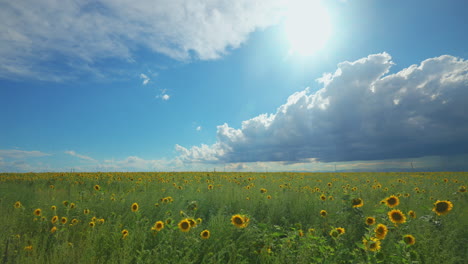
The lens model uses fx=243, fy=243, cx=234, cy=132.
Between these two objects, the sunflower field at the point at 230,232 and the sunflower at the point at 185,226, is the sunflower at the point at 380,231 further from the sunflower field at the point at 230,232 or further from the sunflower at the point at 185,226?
the sunflower at the point at 185,226

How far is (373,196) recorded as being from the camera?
8.12 m

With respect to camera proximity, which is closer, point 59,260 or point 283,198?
point 59,260

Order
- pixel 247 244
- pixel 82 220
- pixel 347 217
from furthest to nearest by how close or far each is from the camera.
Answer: pixel 347 217, pixel 82 220, pixel 247 244

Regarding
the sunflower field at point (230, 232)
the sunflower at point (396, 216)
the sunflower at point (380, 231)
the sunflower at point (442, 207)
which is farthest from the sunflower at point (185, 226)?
the sunflower at point (442, 207)

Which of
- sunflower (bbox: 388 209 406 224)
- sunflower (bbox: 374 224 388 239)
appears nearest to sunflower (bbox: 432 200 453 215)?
sunflower (bbox: 388 209 406 224)

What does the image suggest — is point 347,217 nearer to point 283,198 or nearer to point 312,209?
point 312,209

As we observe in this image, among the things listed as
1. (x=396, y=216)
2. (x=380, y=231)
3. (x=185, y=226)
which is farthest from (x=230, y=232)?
(x=396, y=216)

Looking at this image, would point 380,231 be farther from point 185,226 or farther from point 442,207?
point 185,226

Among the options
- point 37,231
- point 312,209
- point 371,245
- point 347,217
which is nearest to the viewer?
point 371,245

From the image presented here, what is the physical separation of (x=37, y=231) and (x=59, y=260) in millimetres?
1844

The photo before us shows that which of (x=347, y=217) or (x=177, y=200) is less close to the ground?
(x=177, y=200)

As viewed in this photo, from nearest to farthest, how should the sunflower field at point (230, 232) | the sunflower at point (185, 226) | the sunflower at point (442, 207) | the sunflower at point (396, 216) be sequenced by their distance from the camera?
the sunflower field at point (230, 232) < the sunflower at point (185, 226) < the sunflower at point (396, 216) < the sunflower at point (442, 207)

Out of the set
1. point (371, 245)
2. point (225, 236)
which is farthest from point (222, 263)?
point (371, 245)

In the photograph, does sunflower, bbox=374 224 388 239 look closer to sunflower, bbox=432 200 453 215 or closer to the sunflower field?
the sunflower field
